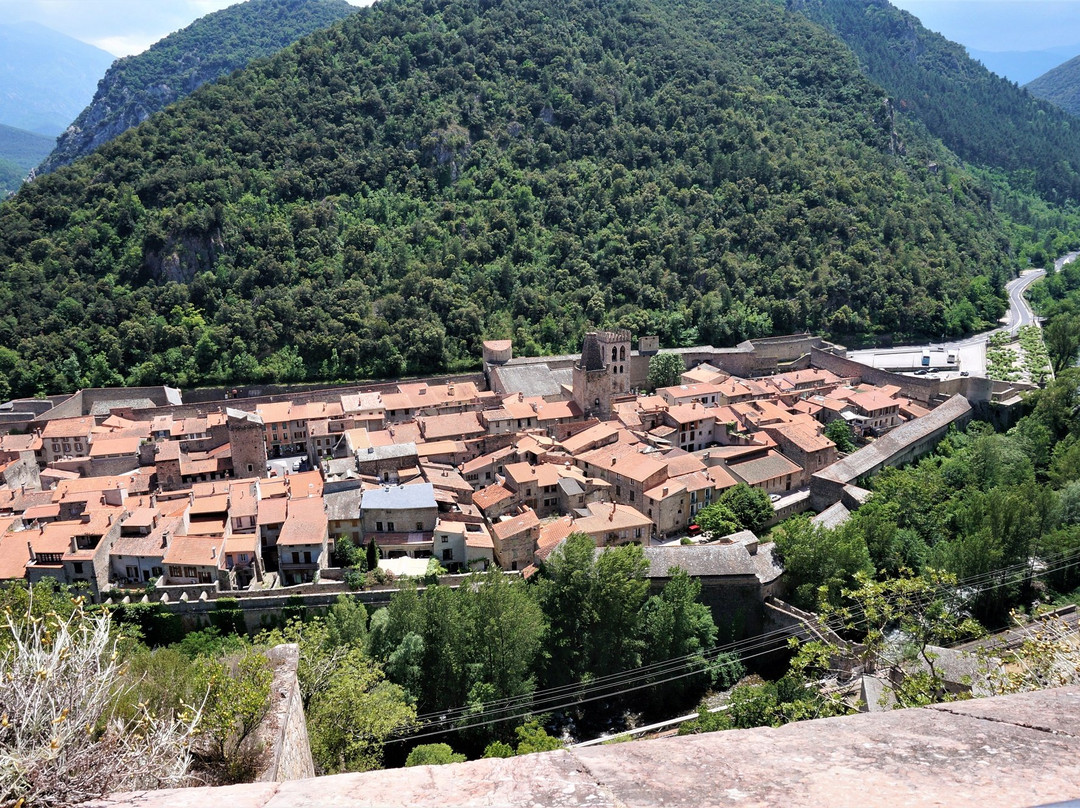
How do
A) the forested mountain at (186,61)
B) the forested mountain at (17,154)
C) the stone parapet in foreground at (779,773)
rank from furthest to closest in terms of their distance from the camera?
the forested mountain at (17,154) < the forested mountain at (186,61) < the stone parapet in foreground at (779,773)

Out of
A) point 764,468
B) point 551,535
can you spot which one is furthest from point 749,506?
point 551,535

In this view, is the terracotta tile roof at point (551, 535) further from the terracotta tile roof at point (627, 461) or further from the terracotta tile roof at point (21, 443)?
the terracotta tile roof at point (21, 443)

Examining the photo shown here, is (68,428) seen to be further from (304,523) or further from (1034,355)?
(1034,355)

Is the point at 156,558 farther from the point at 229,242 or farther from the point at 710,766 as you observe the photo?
the point at 229,242

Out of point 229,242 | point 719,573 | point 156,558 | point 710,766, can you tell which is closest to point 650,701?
point 719,573

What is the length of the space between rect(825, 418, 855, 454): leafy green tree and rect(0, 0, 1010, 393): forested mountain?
1929cm

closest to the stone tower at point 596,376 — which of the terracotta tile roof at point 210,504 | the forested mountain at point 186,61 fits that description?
the terracotta tile roof at point 210,504

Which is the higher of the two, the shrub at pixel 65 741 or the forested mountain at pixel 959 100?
the forested mountain at pixel 959 100

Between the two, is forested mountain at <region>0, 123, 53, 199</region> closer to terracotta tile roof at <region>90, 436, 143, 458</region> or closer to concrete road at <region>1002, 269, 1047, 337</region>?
terracotta tile roof at <region>90, 436, 143, 458</region>

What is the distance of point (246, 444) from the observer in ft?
107

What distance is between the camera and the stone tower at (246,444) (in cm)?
3234

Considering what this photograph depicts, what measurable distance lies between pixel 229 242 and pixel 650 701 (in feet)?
165

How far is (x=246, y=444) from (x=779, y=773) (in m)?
33.5

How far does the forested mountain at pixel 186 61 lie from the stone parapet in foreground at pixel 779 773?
12244 centimetres
